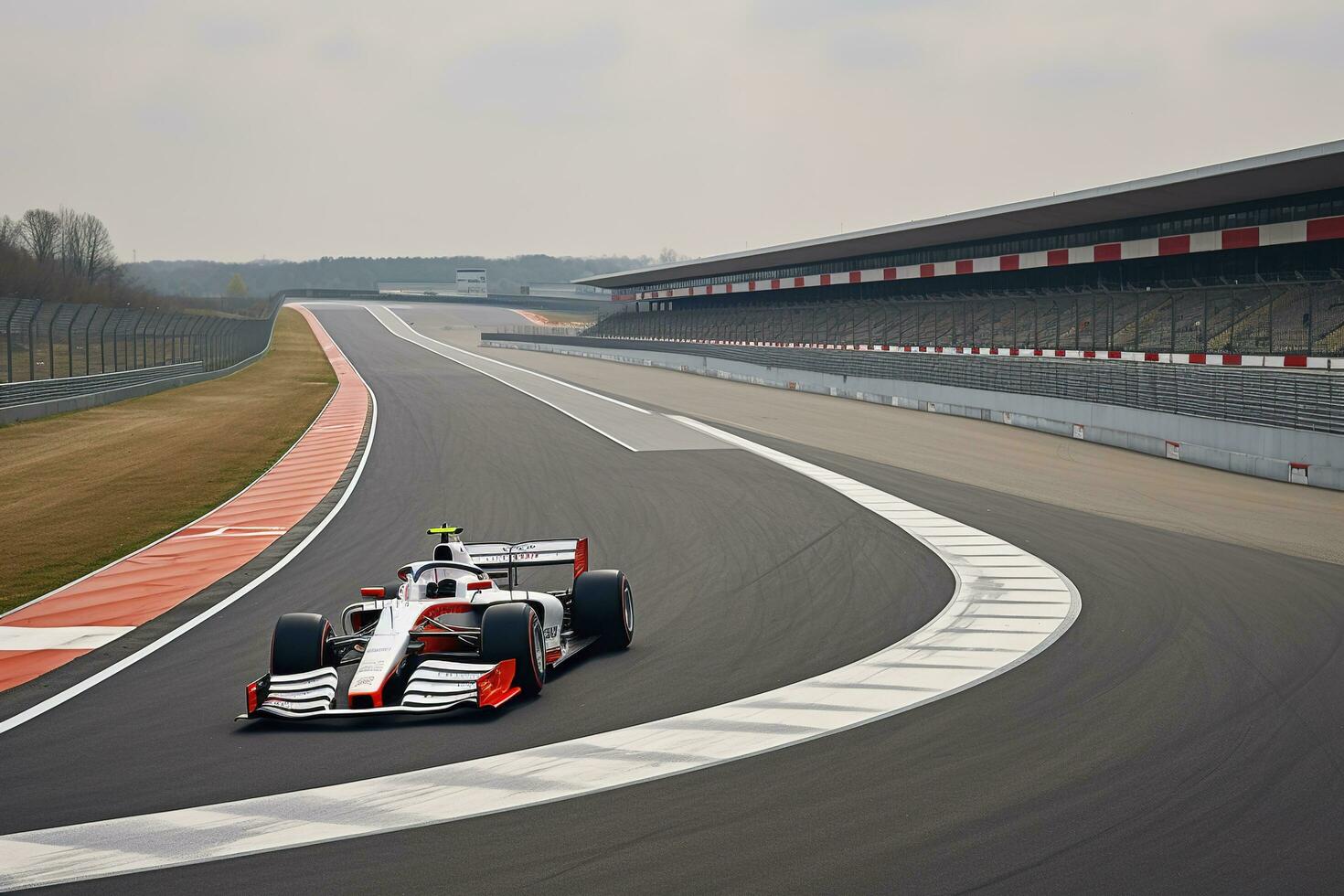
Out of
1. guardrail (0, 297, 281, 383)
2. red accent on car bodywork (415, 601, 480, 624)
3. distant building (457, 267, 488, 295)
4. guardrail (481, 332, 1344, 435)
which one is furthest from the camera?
distant building (457, 267, 488, 295)

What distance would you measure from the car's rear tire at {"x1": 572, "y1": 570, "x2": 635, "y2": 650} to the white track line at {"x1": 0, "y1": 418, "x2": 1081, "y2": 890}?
1.86 metres

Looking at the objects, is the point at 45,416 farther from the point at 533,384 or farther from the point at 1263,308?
the point at 1263,308

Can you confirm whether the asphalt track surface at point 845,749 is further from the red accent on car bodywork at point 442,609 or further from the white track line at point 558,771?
the red accent on car bodywork at point 442,609

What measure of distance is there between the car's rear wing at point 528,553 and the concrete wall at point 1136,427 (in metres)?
15.3

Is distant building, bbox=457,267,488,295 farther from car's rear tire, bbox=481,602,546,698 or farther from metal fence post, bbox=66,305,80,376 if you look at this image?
car's rear tire, bbox=481,602,546,698

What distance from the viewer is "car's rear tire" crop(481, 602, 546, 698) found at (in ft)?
29.0

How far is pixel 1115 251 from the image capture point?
134 feet

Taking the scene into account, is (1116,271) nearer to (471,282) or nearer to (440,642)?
(440,642)

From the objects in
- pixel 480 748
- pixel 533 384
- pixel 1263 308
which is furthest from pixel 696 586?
pixel 533 384

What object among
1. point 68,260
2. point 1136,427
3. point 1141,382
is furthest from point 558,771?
point 68,260

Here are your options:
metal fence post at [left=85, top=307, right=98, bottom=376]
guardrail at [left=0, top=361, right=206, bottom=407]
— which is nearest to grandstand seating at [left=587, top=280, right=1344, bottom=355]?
guardrail at [left=0, top=361, right=206, bottom=407]

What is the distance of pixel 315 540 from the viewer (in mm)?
16562

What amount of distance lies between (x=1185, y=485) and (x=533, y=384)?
31.8m

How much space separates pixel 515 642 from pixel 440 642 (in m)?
0.80
